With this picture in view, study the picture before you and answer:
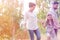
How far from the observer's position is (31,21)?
3.81 feet

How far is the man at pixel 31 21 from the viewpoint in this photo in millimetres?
1159

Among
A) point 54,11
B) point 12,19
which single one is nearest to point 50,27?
point 54,11

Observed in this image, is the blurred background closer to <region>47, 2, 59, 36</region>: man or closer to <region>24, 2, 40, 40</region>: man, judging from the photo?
<region>24, 2, 40, 40</region>: man

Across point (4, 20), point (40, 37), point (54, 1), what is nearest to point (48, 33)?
point (40, 37)

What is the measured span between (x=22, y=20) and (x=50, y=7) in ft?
0.93

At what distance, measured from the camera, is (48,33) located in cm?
119

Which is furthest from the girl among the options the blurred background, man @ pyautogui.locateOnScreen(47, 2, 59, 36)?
the blurred background

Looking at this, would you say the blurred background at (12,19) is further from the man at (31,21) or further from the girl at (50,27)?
the girl at (50,27)

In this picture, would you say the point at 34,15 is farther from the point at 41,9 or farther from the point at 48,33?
the point at 48,33

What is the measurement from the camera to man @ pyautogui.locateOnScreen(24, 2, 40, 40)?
1.16 m

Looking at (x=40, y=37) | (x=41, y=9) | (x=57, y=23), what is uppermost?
(x=41, y=9)

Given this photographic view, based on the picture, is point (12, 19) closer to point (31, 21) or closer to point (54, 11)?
point (31, 21)

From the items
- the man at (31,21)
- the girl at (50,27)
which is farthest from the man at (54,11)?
the man at (31,21)

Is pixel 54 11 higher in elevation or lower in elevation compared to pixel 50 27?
higher
